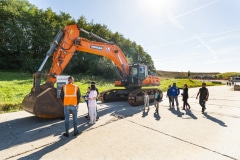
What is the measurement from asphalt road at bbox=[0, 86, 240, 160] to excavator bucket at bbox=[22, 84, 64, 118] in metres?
0.34

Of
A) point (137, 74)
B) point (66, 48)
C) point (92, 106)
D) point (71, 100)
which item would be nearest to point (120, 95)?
point (137, 74)

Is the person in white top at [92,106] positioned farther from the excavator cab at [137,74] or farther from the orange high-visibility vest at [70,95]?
the excavator cab at [137,74]

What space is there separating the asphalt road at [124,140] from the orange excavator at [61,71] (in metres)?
0.62

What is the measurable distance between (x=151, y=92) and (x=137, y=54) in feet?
99.0

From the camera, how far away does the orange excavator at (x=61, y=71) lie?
7.24 m

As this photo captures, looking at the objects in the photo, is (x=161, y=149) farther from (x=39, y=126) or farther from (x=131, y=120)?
(x=39, y=126)

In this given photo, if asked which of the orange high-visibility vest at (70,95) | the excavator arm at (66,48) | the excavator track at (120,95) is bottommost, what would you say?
the excavator track at (120,95)

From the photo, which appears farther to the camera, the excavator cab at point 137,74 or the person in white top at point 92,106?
the excavator cab at point 137,74

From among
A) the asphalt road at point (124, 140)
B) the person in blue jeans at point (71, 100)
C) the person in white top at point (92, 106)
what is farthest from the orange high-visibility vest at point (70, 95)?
the person in white top at point (92, 106)

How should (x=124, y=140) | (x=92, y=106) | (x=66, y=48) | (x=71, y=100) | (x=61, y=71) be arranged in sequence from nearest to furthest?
(x=124, y=140) < (x=71, y=100) < (x=92, y=106) < (x=61, y=71) < (x=66, y=48)

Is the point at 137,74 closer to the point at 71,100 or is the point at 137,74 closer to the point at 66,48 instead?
the point at 66,48

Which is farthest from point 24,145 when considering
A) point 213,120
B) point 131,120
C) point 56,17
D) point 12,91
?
point 56,17

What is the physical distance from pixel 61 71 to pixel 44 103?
2.01m

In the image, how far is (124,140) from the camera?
5156 millimetres
